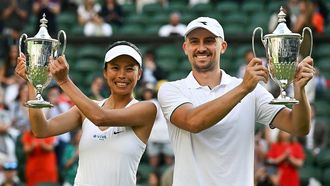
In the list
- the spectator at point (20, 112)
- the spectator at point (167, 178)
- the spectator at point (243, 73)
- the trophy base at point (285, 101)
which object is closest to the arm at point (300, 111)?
the trophy base at point (285, 101)

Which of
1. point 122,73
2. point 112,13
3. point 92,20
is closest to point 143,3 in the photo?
point 112,13

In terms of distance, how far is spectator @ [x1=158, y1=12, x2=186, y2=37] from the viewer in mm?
A: 17188

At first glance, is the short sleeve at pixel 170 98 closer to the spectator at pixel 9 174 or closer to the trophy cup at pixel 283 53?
the trophy cup at pixel 283 53

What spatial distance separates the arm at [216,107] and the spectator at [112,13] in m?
12.0

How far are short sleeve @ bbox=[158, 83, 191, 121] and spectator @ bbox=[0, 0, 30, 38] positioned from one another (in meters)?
12.2

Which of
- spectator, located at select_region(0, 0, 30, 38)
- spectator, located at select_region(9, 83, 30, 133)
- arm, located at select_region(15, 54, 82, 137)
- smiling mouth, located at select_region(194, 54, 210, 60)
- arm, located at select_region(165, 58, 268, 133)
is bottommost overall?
spectator, located at select_region(9, 83, 30, 133)

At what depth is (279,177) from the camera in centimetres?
1273

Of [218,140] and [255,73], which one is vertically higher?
[255,73]

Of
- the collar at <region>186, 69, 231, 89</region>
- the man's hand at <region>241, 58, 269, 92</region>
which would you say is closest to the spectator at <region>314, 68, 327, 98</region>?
the collar at <region>186, 69, 231, 89</region>

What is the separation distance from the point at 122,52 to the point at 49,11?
39.0ft

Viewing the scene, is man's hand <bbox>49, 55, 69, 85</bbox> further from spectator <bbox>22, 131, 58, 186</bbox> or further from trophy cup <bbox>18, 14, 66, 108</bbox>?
spectator <bbox>22, 131, 58, 186</bbox>

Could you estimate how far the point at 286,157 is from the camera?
1279 cm

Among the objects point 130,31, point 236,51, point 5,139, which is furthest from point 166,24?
point 5,139

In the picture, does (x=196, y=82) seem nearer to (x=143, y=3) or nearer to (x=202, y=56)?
(x=202, y=56)
